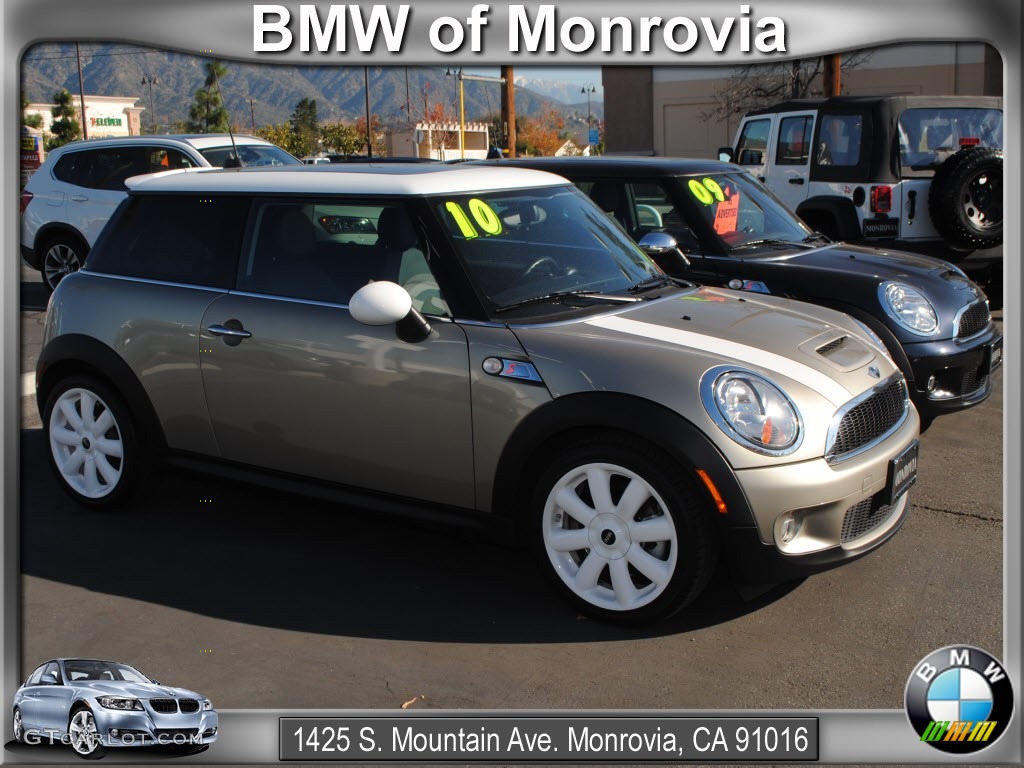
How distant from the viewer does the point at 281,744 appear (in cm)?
308

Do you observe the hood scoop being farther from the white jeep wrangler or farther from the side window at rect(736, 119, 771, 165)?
the side window at rect(736, 119, 771, 165)

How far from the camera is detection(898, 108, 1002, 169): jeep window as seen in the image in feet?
32.3

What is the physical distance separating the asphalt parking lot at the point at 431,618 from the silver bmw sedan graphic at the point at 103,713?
0.27 meters

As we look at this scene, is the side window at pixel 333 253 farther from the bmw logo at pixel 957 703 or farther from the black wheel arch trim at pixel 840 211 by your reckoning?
the black wheel arch trim at pixel 840 211

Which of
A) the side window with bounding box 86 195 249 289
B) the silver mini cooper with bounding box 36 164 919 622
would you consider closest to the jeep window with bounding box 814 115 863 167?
the silver mini cooper with bounding box 36 164 919 622

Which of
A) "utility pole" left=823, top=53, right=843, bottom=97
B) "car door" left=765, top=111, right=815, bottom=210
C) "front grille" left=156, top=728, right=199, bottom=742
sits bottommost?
"front grille" left=156, top=728, right=199, bottom=742

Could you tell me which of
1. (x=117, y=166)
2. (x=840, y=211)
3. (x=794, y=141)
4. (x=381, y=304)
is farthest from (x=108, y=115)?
(x=381, y=304)

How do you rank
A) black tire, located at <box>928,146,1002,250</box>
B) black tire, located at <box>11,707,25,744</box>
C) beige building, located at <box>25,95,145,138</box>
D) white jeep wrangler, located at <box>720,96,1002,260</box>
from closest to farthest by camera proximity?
black tire, located at <box>11,707,25,744</box>, black tire, located at <box>928,146,1002,250</box>, white jeep wrangler, located at <box>720,96,1002,260</box>, beige building, located at <box>25,95,145,138</box>

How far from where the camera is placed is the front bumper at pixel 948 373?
5.86m

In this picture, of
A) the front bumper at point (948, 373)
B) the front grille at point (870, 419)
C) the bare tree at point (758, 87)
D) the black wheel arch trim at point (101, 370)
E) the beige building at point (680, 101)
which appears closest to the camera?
the front grille at point (870, 419)

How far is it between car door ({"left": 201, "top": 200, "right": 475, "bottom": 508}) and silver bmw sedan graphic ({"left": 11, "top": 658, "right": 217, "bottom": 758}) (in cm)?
125

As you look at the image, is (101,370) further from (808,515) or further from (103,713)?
(808,515)

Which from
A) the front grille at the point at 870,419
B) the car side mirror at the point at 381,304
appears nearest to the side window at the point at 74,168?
the car side mirror at the point at 381,304

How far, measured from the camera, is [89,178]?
11500 millimetres
